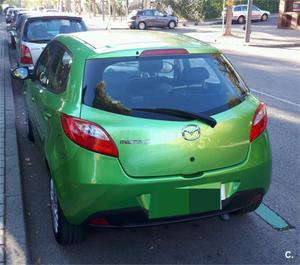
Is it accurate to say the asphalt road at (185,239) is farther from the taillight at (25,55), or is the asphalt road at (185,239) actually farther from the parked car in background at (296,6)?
the parked car in background at (296,6)

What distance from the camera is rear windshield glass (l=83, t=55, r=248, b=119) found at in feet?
10.8

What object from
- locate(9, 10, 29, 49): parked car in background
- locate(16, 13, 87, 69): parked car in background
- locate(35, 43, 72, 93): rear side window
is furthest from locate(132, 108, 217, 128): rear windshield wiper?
locate(9, 10, 29, 49): parked car in background

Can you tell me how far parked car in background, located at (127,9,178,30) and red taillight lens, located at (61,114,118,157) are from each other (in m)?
35.3

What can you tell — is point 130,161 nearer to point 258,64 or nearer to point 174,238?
point 174,238

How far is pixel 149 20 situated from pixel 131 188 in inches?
1409

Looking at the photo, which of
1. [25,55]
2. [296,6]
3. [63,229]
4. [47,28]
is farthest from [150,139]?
[296,6]

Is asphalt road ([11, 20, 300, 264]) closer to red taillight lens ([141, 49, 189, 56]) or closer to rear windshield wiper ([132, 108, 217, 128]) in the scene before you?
rear windshield wiper ([132, 108, 217, 128])

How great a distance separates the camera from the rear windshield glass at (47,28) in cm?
1009

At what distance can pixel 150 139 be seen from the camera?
3.10 meters

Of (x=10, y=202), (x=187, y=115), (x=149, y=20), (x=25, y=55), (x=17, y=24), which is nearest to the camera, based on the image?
(x=187, y=115)

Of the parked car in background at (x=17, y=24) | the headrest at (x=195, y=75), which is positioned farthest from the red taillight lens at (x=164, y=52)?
the parked car in background at (x=17, y=24)

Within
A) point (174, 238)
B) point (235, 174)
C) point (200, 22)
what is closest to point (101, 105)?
point (235, 174)

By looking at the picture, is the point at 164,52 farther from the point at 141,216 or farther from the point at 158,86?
the point at 141,216

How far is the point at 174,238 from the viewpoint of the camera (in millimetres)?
3826
